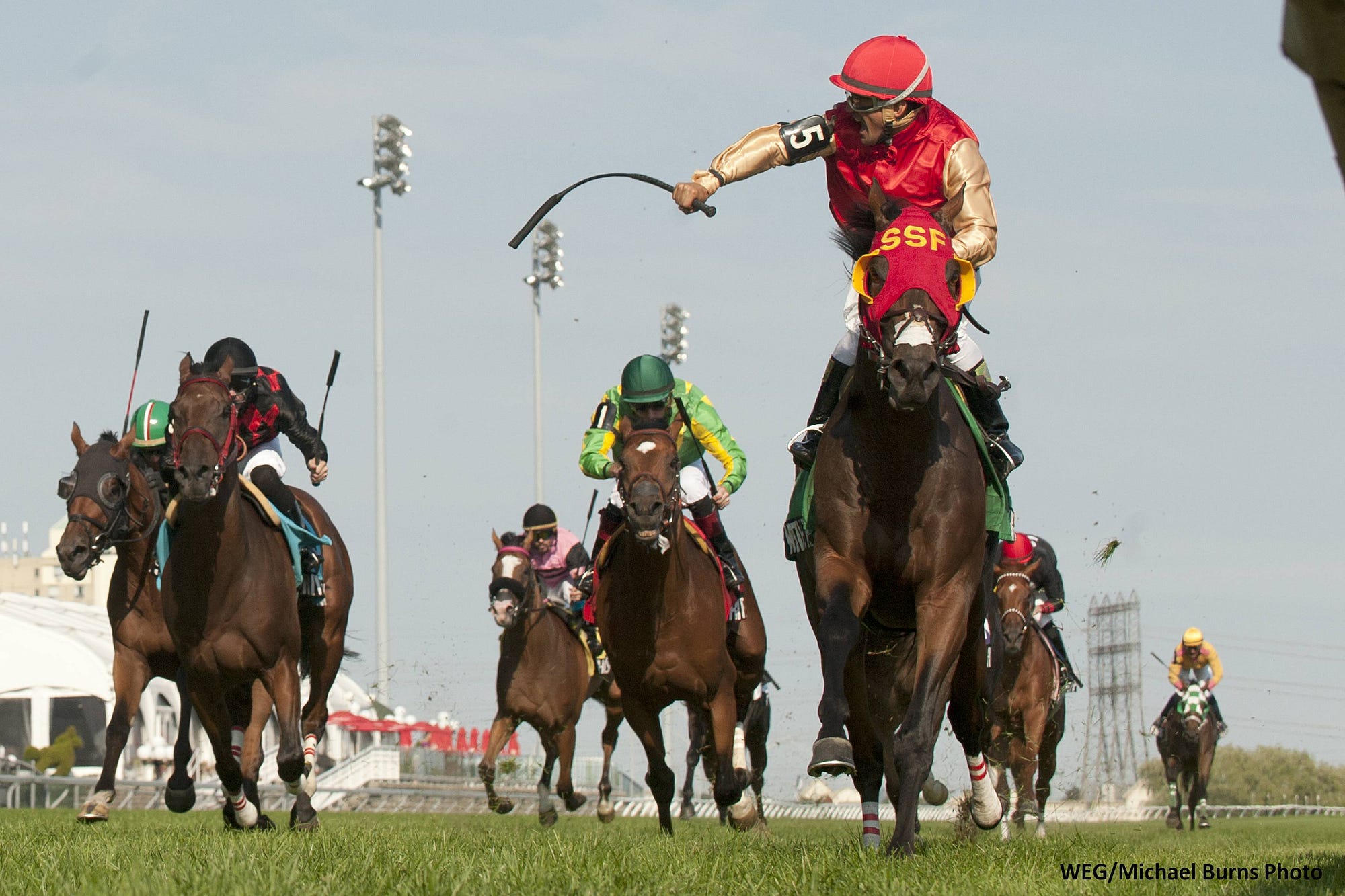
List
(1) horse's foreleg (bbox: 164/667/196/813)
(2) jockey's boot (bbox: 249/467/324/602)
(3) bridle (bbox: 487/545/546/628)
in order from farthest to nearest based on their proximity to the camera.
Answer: (3) bridle (bbox: 487/545/546/628) → (2) jockey's boot (bbox: 249/467/324/602) → (1) horse's foreleg (bbox: 164/667/196/813)

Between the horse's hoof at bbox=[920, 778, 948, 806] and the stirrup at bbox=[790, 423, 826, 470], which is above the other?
the stirrup at bbox=[790, 423, 826, 470]

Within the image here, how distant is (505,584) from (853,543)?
958cm

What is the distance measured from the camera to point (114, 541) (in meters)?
11.9

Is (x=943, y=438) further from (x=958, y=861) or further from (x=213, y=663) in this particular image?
(x=213, y=663)

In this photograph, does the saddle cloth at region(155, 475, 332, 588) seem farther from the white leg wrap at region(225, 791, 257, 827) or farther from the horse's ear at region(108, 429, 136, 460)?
the horse's ear at region(108, 429, 136, 460)

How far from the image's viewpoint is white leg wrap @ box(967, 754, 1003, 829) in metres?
8.82

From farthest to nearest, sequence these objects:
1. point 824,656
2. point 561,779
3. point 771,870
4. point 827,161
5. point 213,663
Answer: point 561,779
point 213,663
point 827,161
point 824,656
point 771,870

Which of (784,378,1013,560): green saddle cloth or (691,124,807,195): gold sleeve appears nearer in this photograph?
(784,378,1013,560): green saddle cloth

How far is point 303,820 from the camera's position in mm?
10672

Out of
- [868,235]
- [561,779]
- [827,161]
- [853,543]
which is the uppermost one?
[827,161]

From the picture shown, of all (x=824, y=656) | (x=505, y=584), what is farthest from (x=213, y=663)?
(x=505, y=584)

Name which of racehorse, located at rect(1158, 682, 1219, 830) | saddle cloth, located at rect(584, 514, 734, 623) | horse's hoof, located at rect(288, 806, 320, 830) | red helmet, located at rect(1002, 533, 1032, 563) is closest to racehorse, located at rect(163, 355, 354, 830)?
horse's hoof, located at rect(288, 806, 320, 830)

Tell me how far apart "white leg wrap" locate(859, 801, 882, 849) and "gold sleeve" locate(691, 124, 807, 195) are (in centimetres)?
293

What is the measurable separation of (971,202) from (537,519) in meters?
11.0
